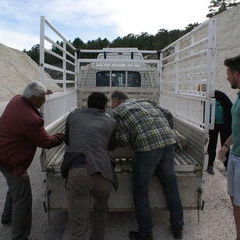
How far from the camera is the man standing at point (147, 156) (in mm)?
4898

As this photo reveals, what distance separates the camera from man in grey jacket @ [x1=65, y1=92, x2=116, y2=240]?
434 cm

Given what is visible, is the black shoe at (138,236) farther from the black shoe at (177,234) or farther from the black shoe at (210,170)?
the black shoe at (210,170)

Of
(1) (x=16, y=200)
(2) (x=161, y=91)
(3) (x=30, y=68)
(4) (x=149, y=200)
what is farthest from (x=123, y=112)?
(3) (x=30, y=68)

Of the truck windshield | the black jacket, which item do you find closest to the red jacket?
the black jacket

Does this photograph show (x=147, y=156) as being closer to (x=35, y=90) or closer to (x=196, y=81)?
(x=35, y=90)

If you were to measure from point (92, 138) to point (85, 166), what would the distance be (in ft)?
0.96

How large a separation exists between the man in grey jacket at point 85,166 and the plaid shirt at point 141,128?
0.50m

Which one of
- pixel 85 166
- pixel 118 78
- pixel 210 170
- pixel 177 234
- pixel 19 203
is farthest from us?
pixel 118 78

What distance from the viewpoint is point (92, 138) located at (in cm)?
439

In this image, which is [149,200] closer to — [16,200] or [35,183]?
[16,200]

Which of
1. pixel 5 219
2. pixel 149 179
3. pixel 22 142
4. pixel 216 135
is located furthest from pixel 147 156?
pixel 216 135

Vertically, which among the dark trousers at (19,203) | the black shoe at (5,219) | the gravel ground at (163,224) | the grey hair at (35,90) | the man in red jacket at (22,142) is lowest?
the gravel ground at (163,224)

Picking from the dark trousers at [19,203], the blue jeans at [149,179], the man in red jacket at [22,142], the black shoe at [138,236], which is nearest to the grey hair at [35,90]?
the man in red jacket at [22,142]

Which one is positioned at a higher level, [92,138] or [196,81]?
[196,81]
